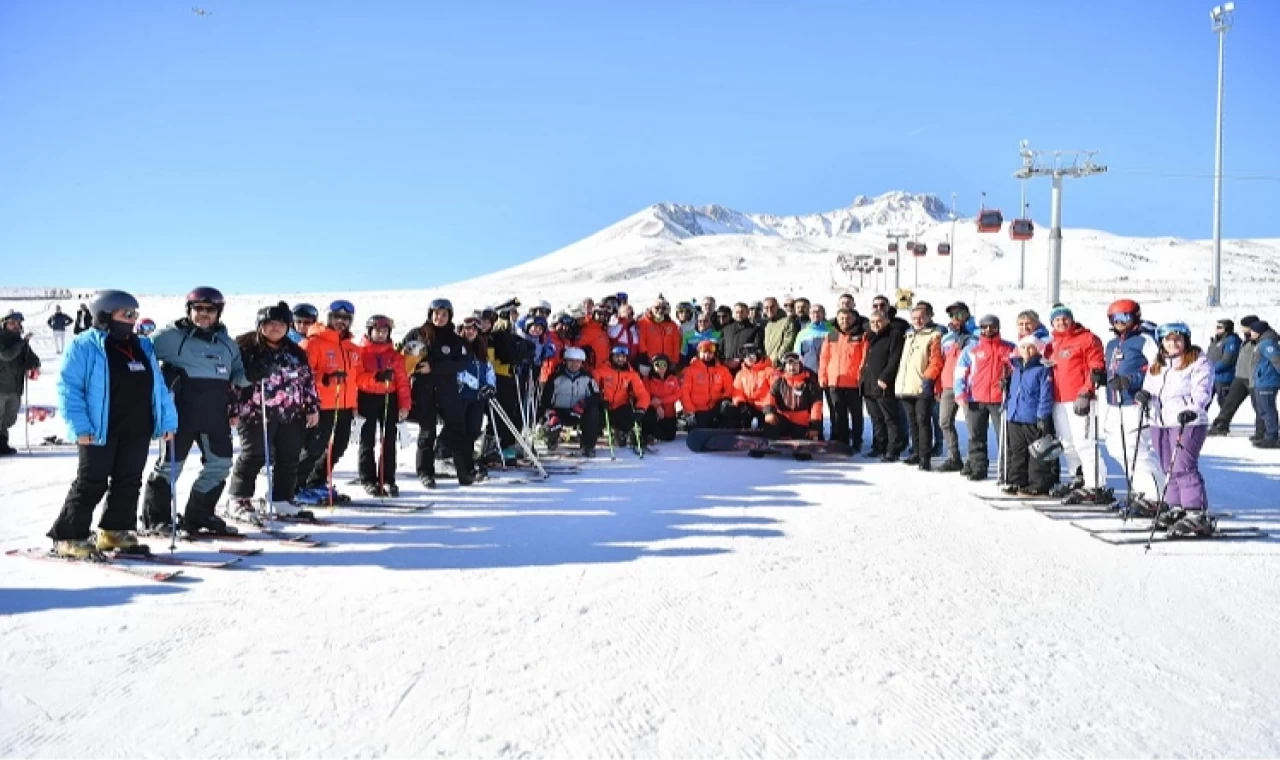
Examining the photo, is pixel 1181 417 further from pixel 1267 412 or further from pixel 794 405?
pixel 1267 412

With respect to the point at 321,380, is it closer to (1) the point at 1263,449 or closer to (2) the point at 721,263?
(1) the point at 1263,449

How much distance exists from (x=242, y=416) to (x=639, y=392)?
552 centimetres

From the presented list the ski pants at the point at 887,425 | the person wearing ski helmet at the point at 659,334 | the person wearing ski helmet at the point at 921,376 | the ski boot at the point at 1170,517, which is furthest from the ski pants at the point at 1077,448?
the person wearing ski helmet at the point at 659,334

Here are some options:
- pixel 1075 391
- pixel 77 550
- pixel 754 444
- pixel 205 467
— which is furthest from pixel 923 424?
pixel 77 550

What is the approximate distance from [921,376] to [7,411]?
35.6 feet

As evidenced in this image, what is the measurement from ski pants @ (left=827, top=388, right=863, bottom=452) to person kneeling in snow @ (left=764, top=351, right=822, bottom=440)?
0.18m

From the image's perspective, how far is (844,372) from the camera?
35.0ft

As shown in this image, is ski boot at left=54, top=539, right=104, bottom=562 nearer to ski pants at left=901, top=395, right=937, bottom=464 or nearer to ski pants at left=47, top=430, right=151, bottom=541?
ski pants at left=47, top=430, right=151, bottom=541

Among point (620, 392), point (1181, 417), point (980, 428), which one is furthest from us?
point (620, 392)

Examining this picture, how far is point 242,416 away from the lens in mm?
6555

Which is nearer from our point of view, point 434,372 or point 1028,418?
point 1028,418

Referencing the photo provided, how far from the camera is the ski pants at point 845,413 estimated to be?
10.8 m

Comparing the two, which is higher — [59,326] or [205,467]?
[59,326]

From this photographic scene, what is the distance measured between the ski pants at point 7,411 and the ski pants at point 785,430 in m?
9.28
